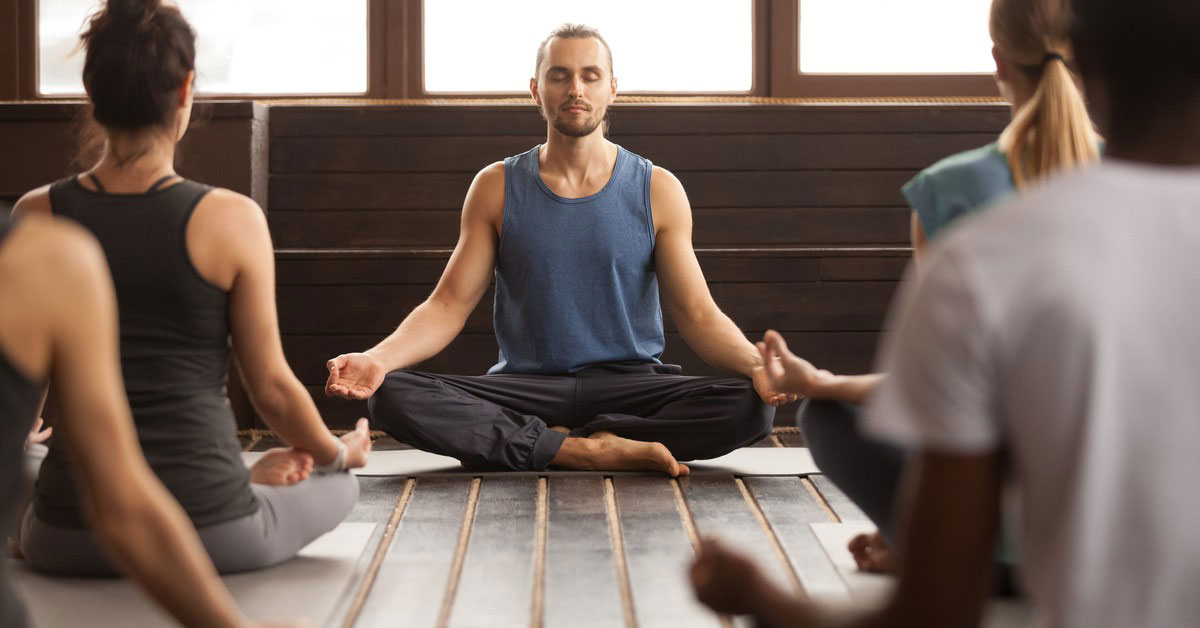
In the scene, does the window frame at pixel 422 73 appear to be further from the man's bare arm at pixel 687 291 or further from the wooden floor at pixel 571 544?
the wooden floor at pixel 571 544

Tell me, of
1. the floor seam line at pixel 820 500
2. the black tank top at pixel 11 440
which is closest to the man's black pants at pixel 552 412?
the floor seam line at pixel 820 500

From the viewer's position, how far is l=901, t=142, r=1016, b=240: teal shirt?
173 centimetres

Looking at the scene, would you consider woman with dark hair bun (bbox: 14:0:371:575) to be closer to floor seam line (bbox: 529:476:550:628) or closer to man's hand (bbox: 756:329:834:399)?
floor seam line (bbox: 529:476:550:628)

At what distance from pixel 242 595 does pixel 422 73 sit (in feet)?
10.0

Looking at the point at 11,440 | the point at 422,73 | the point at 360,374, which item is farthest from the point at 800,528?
the point at 422,73

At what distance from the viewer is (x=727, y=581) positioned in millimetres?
1037

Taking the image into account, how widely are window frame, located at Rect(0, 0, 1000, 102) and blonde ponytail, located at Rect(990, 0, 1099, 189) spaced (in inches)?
118

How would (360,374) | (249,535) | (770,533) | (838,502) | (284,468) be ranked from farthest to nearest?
1. (360,374)
2. (838,502)
3. (770,533)
4. (284,468)
5. (249,535)

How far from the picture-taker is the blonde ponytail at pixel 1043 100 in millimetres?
1672

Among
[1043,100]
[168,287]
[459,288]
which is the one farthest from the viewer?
[459,288]

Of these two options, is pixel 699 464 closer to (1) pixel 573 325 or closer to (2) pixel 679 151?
(1) pixel 573 325

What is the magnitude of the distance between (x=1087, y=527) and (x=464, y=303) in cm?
252

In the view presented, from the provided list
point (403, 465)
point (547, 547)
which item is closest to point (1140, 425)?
point (547, 547)

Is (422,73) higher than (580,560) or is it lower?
higher
